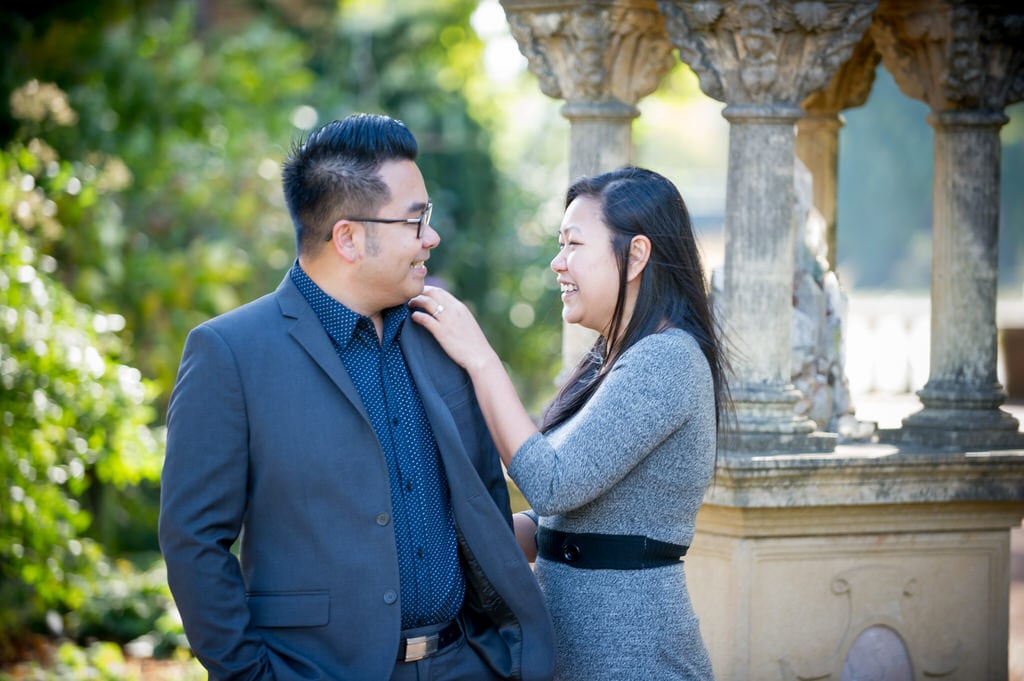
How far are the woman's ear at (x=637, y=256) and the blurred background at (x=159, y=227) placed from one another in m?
0.77

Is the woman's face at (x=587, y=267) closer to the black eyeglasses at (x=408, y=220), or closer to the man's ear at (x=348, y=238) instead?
the black eyeglasses at (x=408, y=220)

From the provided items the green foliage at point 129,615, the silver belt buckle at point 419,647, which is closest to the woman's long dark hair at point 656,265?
the silver belt buckle at point 419,647

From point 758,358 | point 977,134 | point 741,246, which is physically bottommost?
point 758,358

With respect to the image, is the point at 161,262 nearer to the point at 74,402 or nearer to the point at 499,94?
the point at 74,402

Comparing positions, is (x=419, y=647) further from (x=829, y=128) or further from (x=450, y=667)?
(x=829, y=128)

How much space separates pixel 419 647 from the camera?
8.93 feet

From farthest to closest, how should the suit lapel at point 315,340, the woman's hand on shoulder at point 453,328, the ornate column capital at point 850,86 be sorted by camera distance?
the ornate column capital at point 850,86, the woman's hand on shoulder at point 453,328, the suit lapel at point 315,340

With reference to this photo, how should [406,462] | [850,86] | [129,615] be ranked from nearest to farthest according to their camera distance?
[406,462], [850,86], [129,615]

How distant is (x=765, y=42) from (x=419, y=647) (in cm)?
229

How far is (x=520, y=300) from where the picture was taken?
1320 cm

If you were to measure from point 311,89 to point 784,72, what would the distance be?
9131mm

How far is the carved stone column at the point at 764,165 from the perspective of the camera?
4.13 meters

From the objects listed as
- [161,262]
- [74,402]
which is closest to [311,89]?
[161,262]

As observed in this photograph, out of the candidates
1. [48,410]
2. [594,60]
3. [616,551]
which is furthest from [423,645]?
[48,410]
